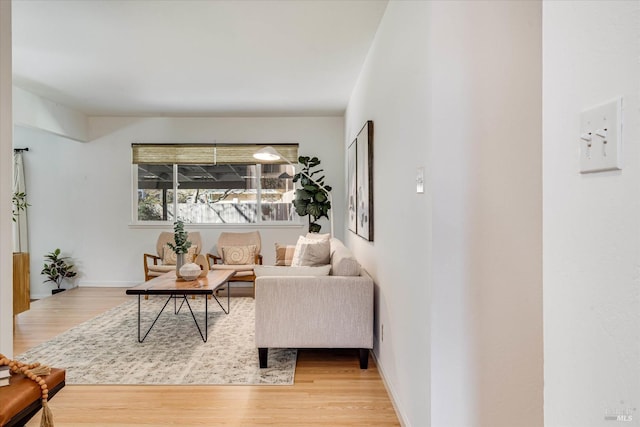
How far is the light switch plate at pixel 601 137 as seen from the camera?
68 centimetres

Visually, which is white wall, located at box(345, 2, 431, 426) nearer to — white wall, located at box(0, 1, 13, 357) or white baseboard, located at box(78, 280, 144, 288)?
white wall, located at box(0, 1, 13, 357)

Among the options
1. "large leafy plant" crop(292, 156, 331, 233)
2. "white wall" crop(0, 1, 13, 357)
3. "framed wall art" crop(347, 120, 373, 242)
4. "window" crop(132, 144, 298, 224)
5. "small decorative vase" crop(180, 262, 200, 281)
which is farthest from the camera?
"window" crop(132, 144, 298, 224)

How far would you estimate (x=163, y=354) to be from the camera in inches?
137

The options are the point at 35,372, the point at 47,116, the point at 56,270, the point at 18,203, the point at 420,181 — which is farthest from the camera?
the point at 56,270

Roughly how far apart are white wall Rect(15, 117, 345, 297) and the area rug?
2.04m

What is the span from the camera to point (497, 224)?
1791 millimetres

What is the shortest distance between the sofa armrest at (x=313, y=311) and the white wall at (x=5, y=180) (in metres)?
1.49

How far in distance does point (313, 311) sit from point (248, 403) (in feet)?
2.58

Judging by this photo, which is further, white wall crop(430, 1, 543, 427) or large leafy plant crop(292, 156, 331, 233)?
large leafy plant crop(292, 156, 331, 233)

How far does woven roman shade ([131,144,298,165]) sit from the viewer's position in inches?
257

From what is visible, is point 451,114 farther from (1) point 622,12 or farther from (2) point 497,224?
(1) point 622,12

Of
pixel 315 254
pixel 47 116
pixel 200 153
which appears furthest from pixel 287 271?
pixel 47 116

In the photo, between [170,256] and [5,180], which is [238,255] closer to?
[170,256]

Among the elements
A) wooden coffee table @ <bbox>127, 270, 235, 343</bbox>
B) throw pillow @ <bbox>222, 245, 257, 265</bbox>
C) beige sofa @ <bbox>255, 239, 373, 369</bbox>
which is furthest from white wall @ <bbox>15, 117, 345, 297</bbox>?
beige sofa @ <bbox>255, 239, 373, 369</bbox>
